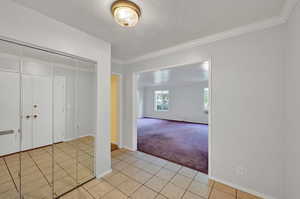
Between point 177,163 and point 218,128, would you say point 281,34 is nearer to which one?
point 218,128

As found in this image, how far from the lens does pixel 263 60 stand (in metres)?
1.65

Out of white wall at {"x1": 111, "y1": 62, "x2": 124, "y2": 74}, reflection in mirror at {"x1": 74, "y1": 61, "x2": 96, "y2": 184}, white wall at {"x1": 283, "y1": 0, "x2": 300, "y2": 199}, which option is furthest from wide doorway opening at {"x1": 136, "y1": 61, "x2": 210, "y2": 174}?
reflection in mirror at {"x1": 74, "y1": 61, "x2": 96, "y2": 184}

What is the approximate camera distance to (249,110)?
1.74 meters

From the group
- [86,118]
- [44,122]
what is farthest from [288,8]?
[44,122]

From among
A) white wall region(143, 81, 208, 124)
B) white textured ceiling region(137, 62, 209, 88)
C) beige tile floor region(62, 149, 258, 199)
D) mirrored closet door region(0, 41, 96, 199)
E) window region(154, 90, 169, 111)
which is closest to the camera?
mirrored closet door region(0, 41, 96, 199)

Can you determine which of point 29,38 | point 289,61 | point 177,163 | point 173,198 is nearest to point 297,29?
point 289,61

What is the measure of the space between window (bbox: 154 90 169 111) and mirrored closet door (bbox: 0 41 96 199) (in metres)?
7.31

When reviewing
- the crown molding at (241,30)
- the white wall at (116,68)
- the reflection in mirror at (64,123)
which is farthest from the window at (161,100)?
the reflection in mirror at (64,123)

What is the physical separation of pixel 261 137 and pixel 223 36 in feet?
5.34

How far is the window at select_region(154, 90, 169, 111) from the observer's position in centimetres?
903

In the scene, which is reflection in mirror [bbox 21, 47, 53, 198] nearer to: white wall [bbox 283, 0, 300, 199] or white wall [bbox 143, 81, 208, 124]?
white wall [bbox 283, 0, 300, 199]

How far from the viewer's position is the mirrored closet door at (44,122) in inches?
55.5

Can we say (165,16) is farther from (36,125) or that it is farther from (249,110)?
(36,125)

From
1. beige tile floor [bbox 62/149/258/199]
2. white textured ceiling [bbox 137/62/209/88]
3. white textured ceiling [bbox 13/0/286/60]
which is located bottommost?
beige tile floor [bbox 62/149/258/199]
